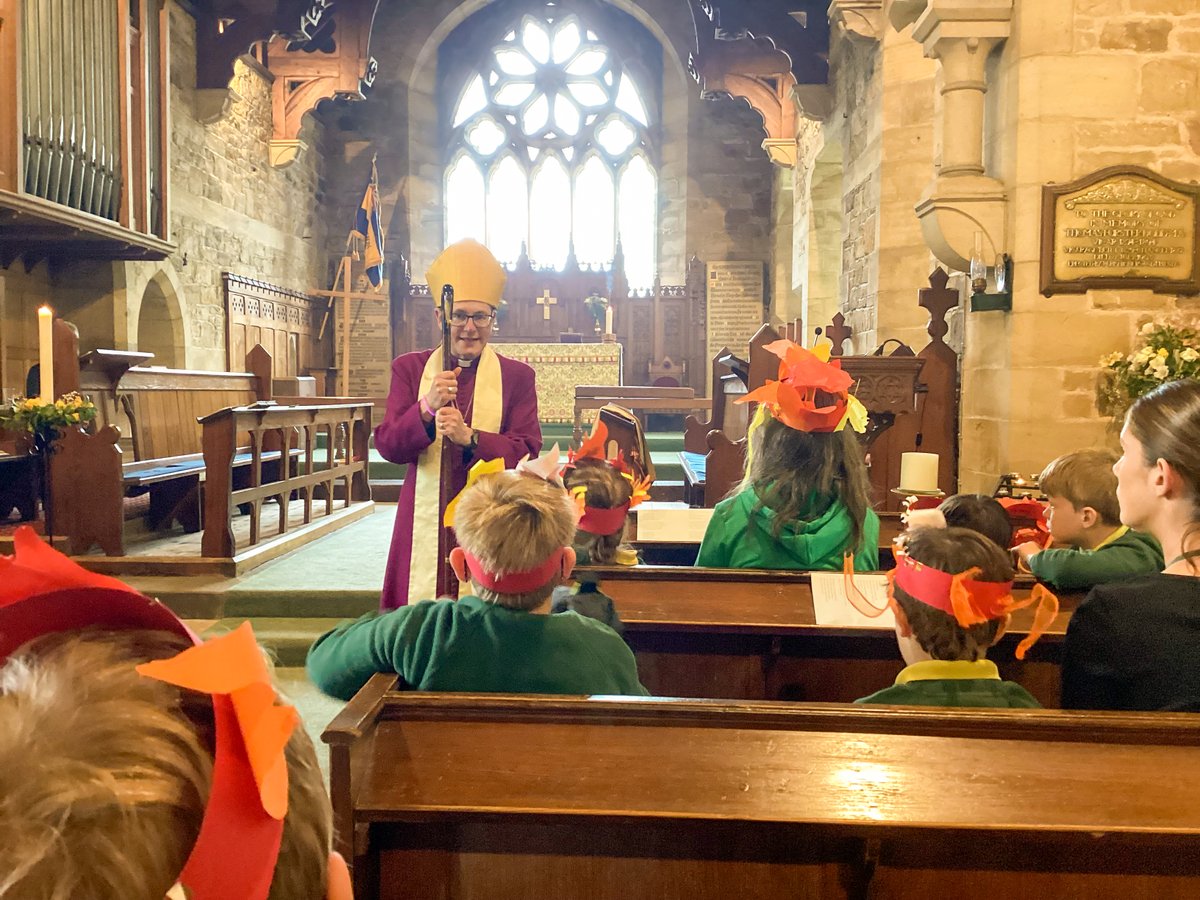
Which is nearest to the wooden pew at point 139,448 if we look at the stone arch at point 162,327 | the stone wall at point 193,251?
the stone wall at point 193,251

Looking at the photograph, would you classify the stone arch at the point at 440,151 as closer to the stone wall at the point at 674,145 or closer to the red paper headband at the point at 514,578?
the stone wall at the point at 674,145

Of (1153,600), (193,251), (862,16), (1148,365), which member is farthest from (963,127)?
(193,251)

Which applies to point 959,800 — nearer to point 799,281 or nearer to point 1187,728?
point 1187,728

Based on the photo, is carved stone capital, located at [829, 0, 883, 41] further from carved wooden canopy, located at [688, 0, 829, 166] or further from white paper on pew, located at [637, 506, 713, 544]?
white paper on pew, located at [637, 506, 713, 544]

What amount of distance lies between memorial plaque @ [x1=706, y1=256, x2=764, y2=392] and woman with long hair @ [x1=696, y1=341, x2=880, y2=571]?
34.4ft

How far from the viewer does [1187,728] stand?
1350 millimetres

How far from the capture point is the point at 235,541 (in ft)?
15.9

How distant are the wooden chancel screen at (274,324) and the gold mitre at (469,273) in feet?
25.8

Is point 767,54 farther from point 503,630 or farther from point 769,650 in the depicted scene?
point 503,630

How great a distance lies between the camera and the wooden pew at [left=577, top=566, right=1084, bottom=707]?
7.12 ft

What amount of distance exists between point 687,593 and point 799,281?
28.3 ft

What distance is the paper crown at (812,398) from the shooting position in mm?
2309

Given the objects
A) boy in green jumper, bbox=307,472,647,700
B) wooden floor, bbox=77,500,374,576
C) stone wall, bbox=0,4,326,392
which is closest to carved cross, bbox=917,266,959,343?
wooden floor, bbox=77,500,374,576

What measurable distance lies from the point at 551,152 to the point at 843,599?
1312 centimetres
